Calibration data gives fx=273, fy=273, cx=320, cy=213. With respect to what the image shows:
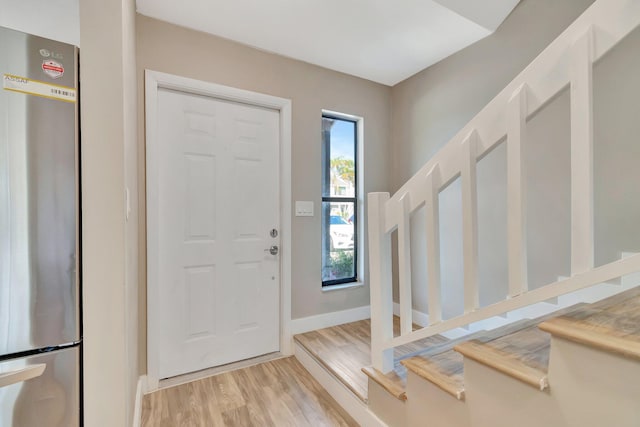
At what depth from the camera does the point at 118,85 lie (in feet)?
3.37

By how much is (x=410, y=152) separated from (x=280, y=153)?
1.26 meters

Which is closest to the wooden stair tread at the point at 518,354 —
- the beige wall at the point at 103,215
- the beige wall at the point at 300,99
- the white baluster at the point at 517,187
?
the white baluster at the point at 517,187

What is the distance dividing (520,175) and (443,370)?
2.82 ft

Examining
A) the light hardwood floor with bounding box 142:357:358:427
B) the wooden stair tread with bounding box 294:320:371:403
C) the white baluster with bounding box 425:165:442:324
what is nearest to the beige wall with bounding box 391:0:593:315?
the wooden stair tread with bounding box 294:320:371:403

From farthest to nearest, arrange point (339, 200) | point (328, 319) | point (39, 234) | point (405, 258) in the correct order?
point (339, 200) < point (328, 319) < point (405, 258) < point (39, 234)

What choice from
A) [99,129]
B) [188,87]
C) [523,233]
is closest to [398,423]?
[523,233]

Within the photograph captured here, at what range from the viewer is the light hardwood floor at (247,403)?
158cm

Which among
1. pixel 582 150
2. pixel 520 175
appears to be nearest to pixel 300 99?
pixel 520 175

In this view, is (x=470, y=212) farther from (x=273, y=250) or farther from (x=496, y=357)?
(x=273, y=250)

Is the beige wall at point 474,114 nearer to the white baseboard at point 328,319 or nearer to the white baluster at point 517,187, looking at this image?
the white baseboard at point 328,319

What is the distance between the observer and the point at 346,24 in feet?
6.20

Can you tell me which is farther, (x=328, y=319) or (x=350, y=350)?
(x=328, y=319)

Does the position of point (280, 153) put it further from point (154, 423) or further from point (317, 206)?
point (154, 423)

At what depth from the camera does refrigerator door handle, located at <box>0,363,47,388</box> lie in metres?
0.77
